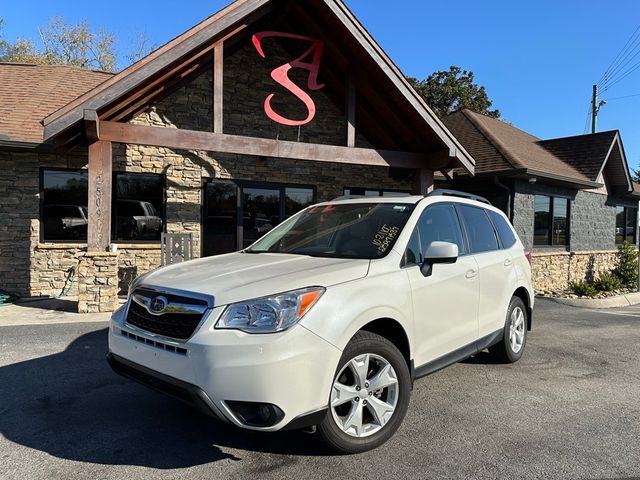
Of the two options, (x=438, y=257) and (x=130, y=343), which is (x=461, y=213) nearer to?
(x=438, y=257)

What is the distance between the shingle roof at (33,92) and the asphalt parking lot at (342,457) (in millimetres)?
5750

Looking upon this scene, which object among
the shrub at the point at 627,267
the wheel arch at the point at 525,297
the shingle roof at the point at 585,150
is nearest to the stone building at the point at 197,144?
the wheel arch at the point at 525,297

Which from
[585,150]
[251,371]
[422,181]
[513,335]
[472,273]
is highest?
[585,150]

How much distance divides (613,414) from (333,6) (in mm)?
7637

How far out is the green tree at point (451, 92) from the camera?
123ft

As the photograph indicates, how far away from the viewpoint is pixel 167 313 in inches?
119

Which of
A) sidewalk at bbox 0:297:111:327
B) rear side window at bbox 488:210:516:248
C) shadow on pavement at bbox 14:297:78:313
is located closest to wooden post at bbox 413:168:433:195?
rear side window at bbox 488:210:516:248

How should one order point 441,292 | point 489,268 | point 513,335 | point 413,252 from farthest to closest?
point 513,335 → point 489,268 → point 441,292 → point 413,252

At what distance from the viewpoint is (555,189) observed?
A: 14398 millimetres

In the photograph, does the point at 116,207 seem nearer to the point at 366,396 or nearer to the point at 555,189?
the point at 366,396

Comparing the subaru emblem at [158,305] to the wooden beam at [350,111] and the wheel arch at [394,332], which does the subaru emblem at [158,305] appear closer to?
the wheel arch at [394,332]

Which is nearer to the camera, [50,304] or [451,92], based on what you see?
[50,304]

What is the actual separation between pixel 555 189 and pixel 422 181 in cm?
651

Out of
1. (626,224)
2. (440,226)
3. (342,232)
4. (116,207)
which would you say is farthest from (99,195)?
(626,224)
